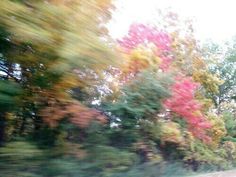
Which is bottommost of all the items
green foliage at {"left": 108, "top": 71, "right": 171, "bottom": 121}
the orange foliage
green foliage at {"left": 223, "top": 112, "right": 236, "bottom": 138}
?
the orange foliage

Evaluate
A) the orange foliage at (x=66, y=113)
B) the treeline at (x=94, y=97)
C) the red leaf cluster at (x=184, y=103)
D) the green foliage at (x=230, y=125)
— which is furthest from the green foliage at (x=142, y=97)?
the green foliage at (x=230, y=125)

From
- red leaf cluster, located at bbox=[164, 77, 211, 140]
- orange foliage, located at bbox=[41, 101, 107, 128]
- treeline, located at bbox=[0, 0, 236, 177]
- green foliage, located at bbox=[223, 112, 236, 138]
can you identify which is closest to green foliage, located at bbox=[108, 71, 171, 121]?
treeline, located at bbox=[0, 0, 236, 177]

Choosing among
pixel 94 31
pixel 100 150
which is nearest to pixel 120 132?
pixel 100 150

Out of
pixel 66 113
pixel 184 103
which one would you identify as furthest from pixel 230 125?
pixel 66 113

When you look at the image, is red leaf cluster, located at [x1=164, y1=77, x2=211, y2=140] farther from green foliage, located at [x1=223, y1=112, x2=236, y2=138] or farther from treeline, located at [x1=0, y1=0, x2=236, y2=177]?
green foliage, located at [x1=223, y1=112, x2=236, y2=138]

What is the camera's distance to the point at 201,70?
57.1 feet

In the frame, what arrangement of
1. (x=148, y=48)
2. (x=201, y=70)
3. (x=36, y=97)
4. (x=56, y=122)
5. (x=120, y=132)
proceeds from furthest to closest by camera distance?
(x=201, y=70), (x=148, y=48), (x=120, y=132), (x=56, y=122), (x=36, y=97)

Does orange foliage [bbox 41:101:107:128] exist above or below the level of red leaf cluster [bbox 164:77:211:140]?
below

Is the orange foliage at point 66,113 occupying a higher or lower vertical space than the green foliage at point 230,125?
lower

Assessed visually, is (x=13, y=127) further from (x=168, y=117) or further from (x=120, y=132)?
(x=168, y=117)

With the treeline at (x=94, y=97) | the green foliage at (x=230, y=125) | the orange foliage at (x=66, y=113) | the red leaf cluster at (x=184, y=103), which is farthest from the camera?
the green foliage at (x=230, y=125)

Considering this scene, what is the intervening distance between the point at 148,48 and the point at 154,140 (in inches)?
93.5

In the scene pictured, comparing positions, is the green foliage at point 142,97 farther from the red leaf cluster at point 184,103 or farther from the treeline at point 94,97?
the red leaf cluster at point 184,103

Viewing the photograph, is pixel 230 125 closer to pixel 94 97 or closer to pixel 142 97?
pixel 142 97
